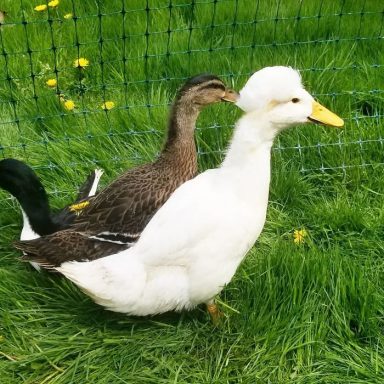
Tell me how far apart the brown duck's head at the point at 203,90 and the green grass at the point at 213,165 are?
1.54 feet

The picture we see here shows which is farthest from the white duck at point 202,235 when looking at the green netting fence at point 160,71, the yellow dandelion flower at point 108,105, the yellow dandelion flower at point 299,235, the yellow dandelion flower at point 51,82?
the yellow dandelion flower at point 51,82

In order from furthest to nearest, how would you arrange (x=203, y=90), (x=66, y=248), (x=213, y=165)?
(x=213, y=165) → (x=203, y=90) → (x=66, y=248)

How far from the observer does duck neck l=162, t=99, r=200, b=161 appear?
276 centimetres

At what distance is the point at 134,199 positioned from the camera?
8.50 ft

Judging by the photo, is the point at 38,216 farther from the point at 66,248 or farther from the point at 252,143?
the point at 252,143

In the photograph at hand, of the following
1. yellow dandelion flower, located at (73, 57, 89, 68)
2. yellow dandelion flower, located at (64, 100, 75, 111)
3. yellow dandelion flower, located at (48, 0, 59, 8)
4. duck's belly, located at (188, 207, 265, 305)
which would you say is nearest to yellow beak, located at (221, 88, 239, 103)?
duck's belly, located at (188, 207, 265, 305)

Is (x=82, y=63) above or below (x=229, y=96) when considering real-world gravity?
below

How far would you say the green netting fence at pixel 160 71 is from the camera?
3.25 m

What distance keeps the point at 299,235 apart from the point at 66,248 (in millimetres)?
990

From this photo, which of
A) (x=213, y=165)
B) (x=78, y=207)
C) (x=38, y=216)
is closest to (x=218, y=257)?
(x=78, y=207)

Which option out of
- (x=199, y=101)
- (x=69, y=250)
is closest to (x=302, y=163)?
(x=199, y=101)

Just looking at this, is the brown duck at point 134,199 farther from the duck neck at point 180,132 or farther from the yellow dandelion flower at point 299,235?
the yellow dandelion flower at point 299,235

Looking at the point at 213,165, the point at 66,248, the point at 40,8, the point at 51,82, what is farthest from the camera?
the point at 40,8

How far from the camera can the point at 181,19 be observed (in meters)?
3.84
